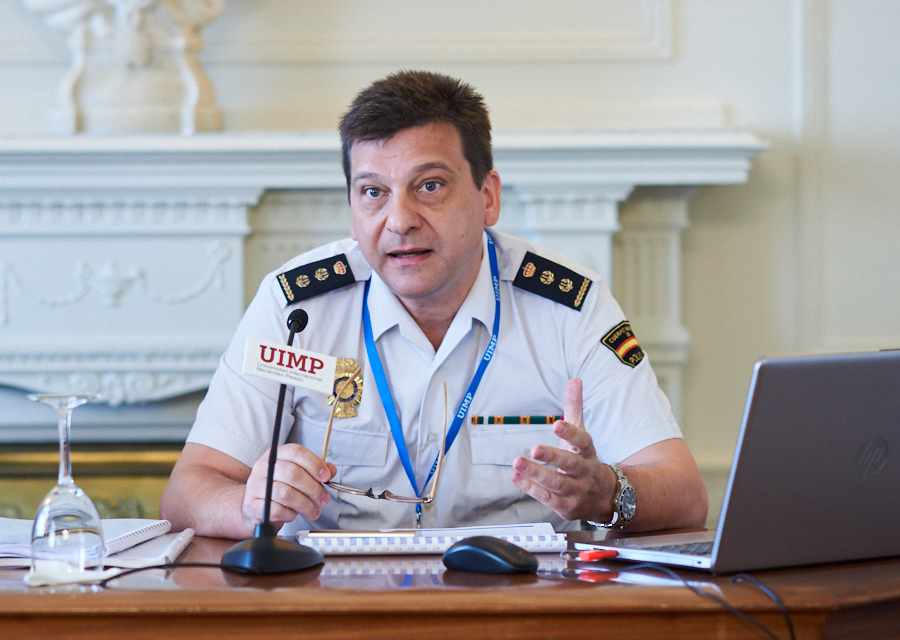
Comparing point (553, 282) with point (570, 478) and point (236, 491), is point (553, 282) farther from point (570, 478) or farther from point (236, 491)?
point (236, 491)

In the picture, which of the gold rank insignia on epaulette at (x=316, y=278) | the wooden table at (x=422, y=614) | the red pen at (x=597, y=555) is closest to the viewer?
the wooden table at (x=422, y=614)

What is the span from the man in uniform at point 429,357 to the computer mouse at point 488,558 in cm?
53

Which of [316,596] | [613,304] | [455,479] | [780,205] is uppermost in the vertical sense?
[780,205]

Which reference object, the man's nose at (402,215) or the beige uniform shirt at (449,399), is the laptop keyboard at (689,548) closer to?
the beige uniform shirt at (449,399)

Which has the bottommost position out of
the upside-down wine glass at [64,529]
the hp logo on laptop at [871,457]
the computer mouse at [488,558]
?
the computer mouse at [488,558]

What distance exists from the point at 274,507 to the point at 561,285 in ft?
2.54

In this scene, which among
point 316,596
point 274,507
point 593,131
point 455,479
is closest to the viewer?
point 316,596

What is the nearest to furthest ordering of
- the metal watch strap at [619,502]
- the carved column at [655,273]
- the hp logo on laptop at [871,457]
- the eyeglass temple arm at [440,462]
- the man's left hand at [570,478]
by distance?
the hp logo on laptop at [871,457] → the man's left hand at [570,478] → the metal watch strap at [619,502] → the eyeglass temple arm at [440,462] → the carved column at [655,273]

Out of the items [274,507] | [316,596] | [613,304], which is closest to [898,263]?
[613,304]

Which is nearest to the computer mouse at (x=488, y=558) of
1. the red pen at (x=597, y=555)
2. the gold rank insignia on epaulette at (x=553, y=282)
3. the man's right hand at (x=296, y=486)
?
the red pen at (x=597, y=555)

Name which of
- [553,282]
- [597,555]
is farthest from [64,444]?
[553,282]

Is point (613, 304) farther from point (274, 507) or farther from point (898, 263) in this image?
point (898, 263)

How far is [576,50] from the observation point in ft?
7.99

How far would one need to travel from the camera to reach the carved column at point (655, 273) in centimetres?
239
